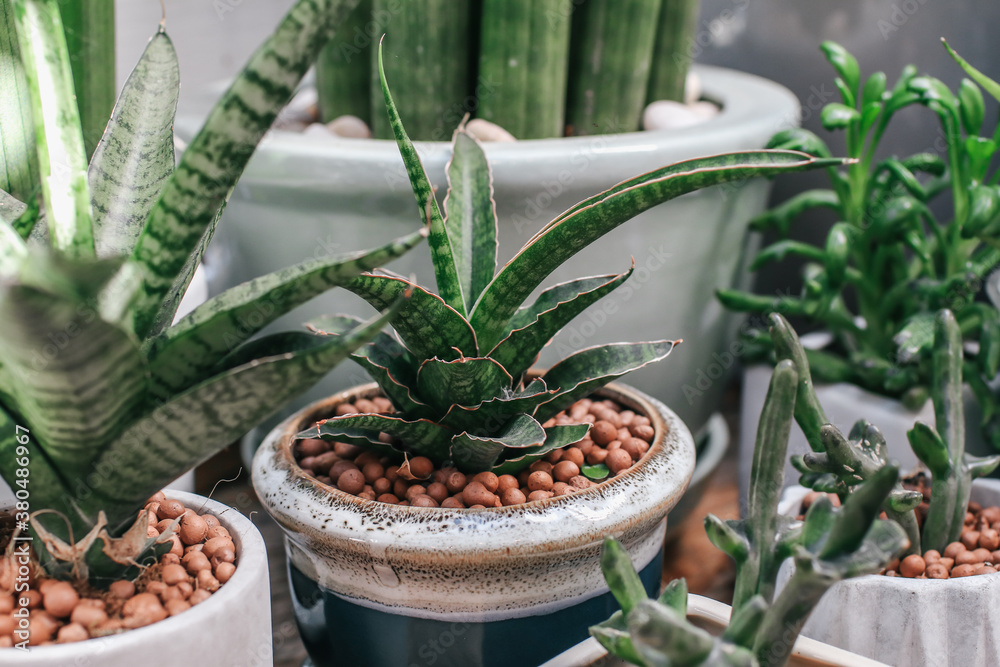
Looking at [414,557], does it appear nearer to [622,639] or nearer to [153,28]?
[622,639]

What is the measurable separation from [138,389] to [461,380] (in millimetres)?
185

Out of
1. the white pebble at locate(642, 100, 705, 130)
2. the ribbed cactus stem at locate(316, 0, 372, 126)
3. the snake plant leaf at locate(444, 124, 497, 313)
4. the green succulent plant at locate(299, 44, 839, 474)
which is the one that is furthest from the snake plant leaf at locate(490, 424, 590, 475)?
the ribbed cactus stem at locate(316, 0, 372, 126)

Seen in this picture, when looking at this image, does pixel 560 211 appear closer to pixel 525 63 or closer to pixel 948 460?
pixel 525 63

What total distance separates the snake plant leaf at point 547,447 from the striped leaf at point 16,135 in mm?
320

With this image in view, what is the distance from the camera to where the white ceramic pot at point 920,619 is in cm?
51

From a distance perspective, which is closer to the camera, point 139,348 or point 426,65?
point 139,348

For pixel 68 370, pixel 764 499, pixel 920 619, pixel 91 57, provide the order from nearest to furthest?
pixel 68 370 < pixel 764 499 < pixel 920 619 < pixel 91 57

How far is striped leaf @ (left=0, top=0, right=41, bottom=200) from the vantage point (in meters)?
0.47

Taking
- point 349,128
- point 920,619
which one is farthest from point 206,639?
point 349,128

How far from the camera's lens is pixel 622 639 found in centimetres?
37

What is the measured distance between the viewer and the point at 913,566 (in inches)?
21.8

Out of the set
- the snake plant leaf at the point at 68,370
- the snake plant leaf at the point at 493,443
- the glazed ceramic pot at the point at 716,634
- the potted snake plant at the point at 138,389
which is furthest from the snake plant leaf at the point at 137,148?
the glazed ceramic pot at the point at 716,634

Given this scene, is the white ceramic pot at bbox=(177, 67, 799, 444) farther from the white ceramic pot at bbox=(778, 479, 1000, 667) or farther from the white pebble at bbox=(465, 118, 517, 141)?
the white ceramic pot at bbox=(778, 479, 1000, 667)

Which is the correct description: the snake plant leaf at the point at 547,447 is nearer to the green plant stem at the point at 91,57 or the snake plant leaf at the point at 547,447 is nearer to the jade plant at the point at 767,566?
the jade plant at the point at 767,566
